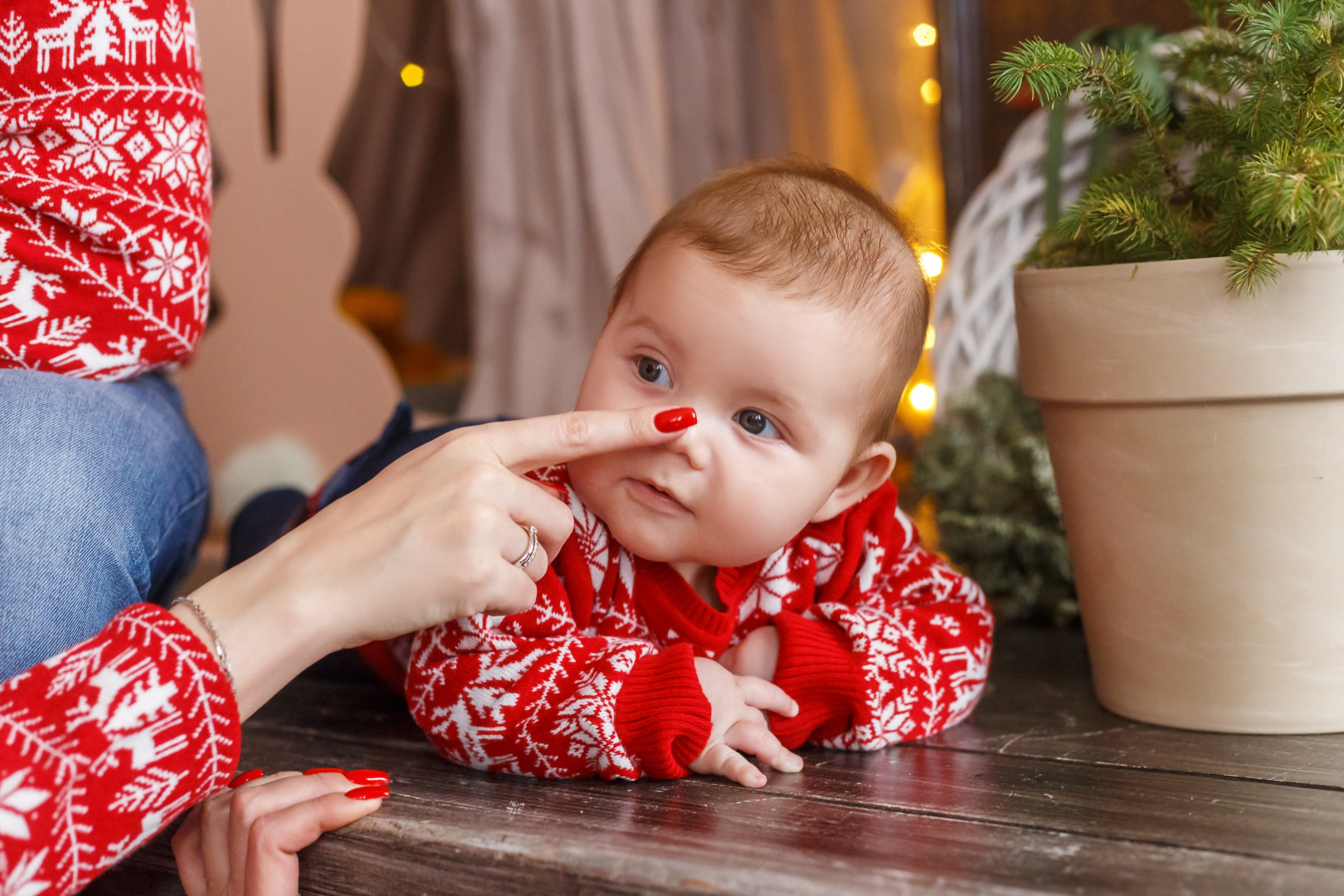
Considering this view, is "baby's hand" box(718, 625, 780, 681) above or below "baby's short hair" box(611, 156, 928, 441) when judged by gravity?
below

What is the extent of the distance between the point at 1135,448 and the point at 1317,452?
5.0 inches

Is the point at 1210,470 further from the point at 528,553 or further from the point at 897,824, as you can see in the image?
the point at 528,553

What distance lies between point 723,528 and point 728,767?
18 cm

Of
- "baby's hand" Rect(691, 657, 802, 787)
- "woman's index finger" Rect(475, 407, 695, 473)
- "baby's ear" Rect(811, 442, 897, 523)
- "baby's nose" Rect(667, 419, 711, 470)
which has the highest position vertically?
"woman's index finger" Rect(475, 407, 695, 473)

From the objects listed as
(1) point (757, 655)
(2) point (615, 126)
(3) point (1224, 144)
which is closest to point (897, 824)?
(1) point (757, 655)

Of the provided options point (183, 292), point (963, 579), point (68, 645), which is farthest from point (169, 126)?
point (963, 579)

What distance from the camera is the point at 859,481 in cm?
96

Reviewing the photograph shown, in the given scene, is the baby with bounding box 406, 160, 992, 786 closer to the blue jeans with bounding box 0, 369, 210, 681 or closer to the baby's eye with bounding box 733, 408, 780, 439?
the baby's eye with bounding box 733, 408, 780, 439

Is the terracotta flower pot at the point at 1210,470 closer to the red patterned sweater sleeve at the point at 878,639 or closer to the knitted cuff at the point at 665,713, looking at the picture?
the red patterned sweater sleeve at the point at 878,639

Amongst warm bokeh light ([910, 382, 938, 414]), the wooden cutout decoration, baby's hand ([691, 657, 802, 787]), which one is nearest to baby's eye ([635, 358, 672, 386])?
baby's hand ([691, 657, 802, 787])

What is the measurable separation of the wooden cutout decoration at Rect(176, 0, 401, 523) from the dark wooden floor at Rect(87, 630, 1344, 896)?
152 cm

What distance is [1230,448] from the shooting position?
0.84 metres

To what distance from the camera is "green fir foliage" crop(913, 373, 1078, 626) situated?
1321mm

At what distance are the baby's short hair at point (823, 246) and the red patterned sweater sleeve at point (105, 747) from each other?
444 millimetres
